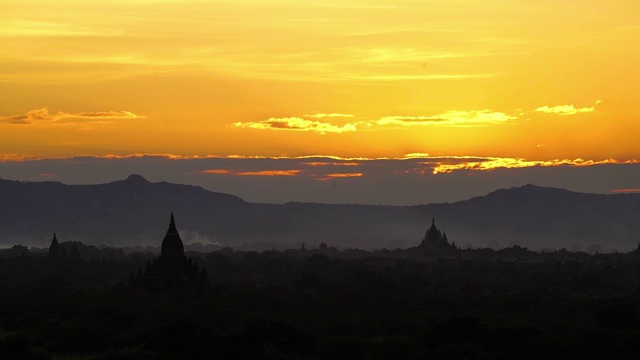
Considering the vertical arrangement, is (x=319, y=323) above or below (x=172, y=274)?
below

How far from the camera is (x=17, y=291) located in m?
188

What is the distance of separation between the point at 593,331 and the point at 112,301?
63140mm

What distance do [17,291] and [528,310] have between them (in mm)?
80850

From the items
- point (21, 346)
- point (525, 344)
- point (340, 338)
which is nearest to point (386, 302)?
point (340, 338)

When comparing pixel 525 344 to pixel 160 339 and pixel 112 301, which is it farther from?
pixel 112 301

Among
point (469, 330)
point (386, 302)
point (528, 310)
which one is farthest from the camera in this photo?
point (386, 302)

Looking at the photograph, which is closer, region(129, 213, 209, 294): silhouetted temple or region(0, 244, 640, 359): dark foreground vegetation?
region(0, 244, 640, 359): dark foreground vegetation

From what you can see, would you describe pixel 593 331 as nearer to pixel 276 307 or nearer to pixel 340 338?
pixel 340 338

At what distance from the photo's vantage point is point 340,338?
351 feet

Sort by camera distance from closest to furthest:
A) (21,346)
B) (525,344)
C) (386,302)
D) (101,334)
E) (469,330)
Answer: (21,346) → (525,344) → (469,330) → (101,334) → (386,302)

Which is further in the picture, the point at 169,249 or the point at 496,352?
the point at 169,249

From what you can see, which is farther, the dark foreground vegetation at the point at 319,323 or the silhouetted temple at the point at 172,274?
the silhouetted temple at the point at 172,274

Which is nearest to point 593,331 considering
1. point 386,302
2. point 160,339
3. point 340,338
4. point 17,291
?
point 340,338

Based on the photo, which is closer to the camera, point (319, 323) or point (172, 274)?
point (319, 323)
